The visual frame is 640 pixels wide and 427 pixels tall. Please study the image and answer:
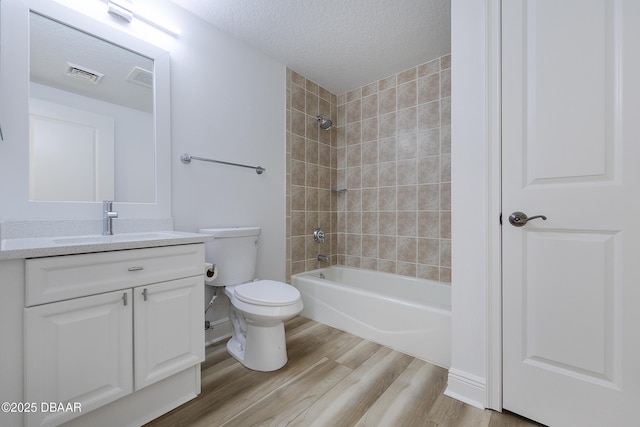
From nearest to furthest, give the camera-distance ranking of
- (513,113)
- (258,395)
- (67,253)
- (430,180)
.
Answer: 1. (67,253)
2. (513,113)
3. (258,395)
4. (430,180)

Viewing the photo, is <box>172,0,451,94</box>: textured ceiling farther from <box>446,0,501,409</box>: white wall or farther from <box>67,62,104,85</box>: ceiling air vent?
<box>67,62,104,85</box>: ceiling air vent

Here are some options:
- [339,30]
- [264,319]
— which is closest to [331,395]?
[264,319]

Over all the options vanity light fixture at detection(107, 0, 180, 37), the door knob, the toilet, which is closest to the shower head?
the toilet

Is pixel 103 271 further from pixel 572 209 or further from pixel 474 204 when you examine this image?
pixel 572 209

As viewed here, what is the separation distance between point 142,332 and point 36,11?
1591mm

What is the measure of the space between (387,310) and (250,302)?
36.9 inches

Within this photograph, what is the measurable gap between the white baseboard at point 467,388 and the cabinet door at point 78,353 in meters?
1.47

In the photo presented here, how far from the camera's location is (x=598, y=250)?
1.07 m

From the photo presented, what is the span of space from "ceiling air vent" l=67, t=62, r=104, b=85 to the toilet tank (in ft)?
3.35

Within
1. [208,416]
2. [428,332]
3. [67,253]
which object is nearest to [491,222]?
[428,332]

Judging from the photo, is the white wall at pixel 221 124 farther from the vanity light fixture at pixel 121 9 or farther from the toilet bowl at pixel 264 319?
the toilet bowl at pixel 264 319

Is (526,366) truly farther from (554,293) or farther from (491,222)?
(491,222)

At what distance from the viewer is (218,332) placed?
1.99 metres

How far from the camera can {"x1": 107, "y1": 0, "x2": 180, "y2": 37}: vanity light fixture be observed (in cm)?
151
